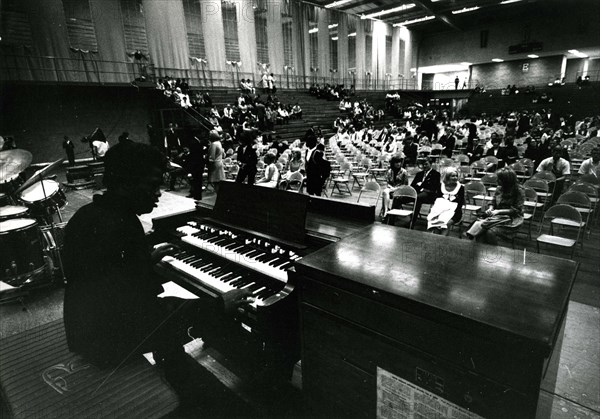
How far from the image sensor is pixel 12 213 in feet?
12.9

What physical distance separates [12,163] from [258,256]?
3063 millimetres

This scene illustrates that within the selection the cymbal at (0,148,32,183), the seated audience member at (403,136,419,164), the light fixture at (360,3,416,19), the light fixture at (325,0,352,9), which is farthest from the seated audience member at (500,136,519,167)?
the light fixture at (360,3,416,19)

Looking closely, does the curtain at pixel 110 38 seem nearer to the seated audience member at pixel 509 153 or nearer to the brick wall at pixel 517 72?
the seated audience member at pixel 509 153

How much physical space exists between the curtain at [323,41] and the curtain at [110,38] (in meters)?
14.2

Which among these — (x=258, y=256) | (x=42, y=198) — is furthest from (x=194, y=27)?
(x=258, y=256)

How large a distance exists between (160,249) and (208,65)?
65.1 ft

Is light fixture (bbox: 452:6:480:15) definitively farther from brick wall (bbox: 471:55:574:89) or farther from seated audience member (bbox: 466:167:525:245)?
seated audience member (bbox: 466:167:525:245)

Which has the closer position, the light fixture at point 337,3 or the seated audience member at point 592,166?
the seated audience member at point 592,166

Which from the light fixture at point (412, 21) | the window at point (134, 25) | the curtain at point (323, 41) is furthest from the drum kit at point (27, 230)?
the light fixture at point (412, 21)

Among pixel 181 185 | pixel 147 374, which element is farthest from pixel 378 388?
pixel 181 185

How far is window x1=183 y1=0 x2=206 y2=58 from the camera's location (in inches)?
730

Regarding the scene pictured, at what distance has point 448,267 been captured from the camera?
1.51m

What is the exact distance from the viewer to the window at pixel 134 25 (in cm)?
1652

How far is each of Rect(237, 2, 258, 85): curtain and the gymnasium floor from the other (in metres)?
19.9
